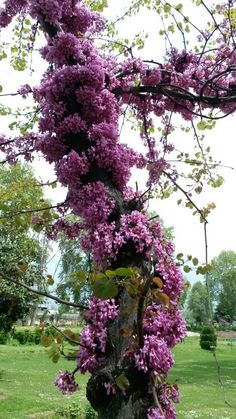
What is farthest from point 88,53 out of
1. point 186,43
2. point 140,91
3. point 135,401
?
point 135,401

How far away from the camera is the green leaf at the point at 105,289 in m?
1.39

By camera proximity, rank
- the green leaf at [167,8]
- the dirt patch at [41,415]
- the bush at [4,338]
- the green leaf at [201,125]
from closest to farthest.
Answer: the green leaf at [167,8] → the green leaf at [201,125] → the dirt patch at [41,415] → the bush at [4,338]

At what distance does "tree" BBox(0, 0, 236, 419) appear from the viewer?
2.01 m

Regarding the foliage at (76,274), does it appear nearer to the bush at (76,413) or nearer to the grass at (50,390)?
the grass at (50,390)

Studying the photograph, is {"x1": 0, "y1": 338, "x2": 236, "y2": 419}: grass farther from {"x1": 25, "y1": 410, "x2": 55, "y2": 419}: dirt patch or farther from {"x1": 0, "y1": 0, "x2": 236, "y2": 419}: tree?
{"x1": 0, "y1": 0, "x2": 236, "y2": 419}: tree

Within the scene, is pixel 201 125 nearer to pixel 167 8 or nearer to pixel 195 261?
pixel 167 8

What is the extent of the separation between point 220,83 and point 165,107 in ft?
1.70

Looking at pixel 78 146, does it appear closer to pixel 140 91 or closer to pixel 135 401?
pixel 140 91

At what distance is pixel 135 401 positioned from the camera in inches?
78.8

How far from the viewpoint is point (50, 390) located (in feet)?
42.0

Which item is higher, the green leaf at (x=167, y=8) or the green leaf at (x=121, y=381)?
the green leaf at (x=167, y=8)

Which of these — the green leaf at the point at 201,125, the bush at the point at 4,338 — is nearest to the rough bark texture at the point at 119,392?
the green leaf at the point at 201,125

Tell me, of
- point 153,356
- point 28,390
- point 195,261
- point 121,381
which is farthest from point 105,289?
point 28,390

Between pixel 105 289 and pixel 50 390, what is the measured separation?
41.4 ft
